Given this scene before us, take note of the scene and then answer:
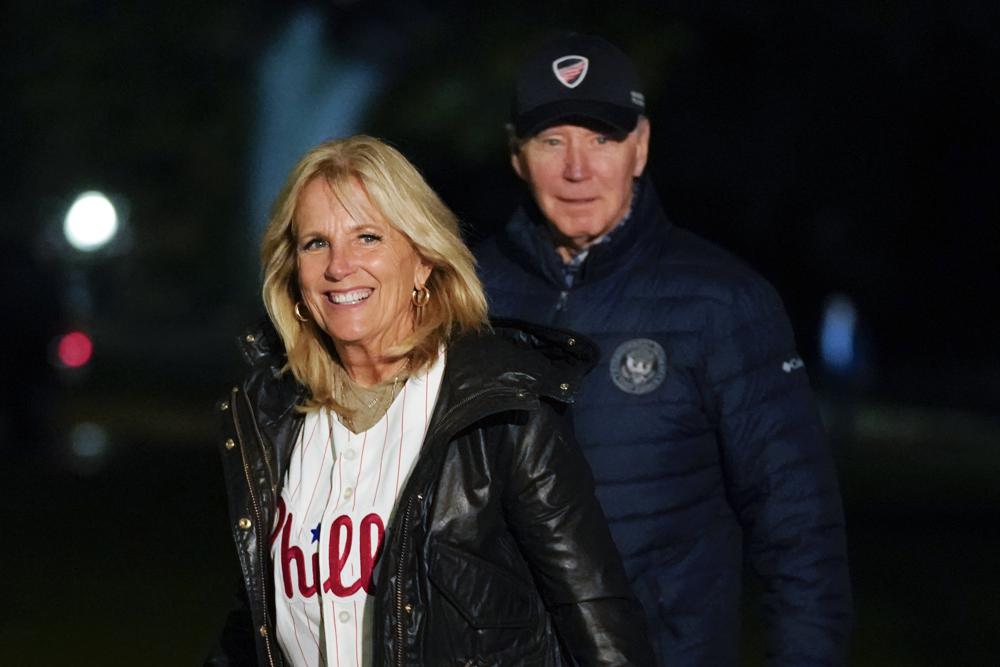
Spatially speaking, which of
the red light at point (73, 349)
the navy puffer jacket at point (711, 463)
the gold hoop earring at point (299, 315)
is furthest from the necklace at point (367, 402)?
the red light at point (73, 349)

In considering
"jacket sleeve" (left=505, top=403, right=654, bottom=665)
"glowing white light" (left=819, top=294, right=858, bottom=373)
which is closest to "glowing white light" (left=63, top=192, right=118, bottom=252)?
"glowing white light" (left=819, top=294, right=858, bottom=373)

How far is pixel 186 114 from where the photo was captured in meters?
36.3

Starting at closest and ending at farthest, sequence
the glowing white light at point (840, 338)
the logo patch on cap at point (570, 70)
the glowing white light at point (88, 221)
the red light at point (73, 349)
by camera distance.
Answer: the logo patch on cap at point (570, 70) < the red light at point (73, 349) < the glowing white light at point (840, 338) < the glowing white light at point (88, 221)

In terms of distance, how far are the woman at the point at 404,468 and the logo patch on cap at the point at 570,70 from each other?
2.67 feet

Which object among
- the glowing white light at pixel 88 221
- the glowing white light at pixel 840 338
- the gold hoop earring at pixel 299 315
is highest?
the glowing white light at pixel 88 221

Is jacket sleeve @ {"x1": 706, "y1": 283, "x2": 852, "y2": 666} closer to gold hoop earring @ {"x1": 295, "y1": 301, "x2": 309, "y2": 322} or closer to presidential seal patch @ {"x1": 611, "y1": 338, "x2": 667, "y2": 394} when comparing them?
presidential seal patch @ {"x1": 611, "y1": 338, "x2": 667, "y2": 394}

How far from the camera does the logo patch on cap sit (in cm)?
470

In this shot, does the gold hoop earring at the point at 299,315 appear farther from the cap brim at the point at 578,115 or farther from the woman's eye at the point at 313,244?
the cap brim at the point at 578,115

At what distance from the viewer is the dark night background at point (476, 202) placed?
13164 millimetres

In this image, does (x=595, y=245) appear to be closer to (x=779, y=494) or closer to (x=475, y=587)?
(x=779, y=494)

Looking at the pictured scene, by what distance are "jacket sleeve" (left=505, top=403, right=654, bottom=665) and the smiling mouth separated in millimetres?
434

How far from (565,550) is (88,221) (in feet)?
91.7

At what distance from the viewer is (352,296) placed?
3955mm

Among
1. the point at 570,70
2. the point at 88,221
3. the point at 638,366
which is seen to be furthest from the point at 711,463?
the point at 88,221
